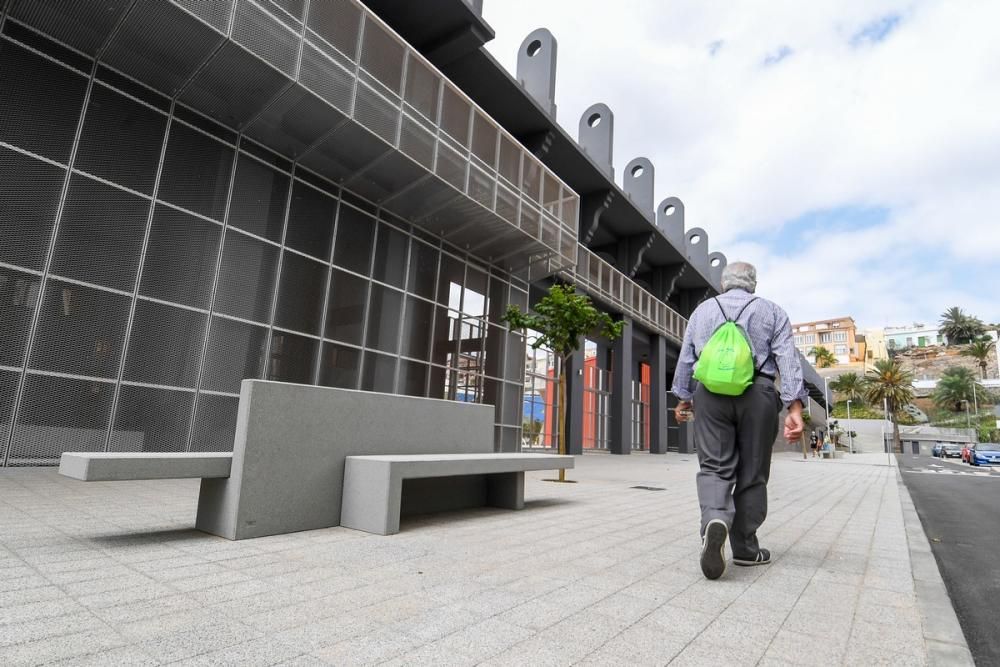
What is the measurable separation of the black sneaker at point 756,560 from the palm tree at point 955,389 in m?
101

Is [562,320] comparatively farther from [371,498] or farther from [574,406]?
[574,406]

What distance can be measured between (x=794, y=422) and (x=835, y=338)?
130m

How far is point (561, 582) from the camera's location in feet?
10.4

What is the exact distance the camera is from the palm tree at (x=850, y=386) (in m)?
81.5

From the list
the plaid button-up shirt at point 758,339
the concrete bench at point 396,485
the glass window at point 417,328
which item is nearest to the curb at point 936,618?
the plaid button-up shirt at point 758,339

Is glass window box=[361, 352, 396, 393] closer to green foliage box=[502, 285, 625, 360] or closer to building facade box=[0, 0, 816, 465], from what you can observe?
building facade box=[0, 0, 816, 465]

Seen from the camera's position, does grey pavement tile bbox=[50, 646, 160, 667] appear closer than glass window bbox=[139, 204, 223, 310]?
Yes

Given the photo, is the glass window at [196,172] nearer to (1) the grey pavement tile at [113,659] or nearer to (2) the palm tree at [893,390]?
(1) the grey pavement tile at [113,659]

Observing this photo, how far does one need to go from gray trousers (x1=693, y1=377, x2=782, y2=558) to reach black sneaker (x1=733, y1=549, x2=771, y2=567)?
85 mm

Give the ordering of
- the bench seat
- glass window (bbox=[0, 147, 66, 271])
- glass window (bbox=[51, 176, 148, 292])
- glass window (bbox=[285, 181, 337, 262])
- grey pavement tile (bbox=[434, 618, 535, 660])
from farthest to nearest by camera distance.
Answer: glass window (bbox=[285, 181, 337, 262])
glass window (bbox=[51, 176, 148, 292])
glass window (bbox=[0, 147, 66, 271])
the bench seat
grey pavement tile (bbox=[434, 618, 535, 660])

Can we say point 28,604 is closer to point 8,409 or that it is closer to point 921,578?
point 921,578

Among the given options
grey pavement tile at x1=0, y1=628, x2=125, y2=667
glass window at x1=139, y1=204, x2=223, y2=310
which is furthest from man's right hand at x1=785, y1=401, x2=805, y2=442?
glass window at x1=139, y1=204, x2=223, y2=310

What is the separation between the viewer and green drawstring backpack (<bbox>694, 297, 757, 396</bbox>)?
3445 mm

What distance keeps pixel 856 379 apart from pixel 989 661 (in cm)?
9491
